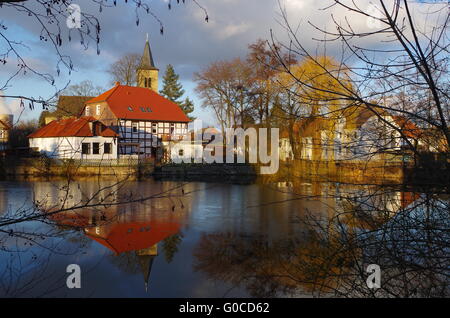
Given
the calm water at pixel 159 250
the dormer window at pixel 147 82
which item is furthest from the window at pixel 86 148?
the dormer window at pixel 147 82

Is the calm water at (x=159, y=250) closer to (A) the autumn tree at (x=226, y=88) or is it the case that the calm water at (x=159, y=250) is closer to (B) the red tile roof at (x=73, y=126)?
(B) the red tile roof at (x=73, y=126)

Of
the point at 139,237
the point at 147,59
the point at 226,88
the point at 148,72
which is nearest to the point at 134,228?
the point at 139,237

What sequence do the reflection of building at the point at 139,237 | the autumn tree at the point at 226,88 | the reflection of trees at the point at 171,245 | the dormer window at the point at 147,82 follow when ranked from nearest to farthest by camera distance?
the reflection of building at the point at 139,237
the reflection of trees at the point at 171,245
the autumn tree at the point at 226,88
the dormer window at the point at 147,82

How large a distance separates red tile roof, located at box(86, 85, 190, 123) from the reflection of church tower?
27.1m

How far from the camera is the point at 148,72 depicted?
49.1m

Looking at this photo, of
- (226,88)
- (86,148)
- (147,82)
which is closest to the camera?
(86,148)

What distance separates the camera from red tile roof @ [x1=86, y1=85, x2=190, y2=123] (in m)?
35.8

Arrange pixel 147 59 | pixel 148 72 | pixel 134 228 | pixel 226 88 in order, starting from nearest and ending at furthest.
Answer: pixel 134 228 → pixel 226 88 → pixel 148 72 → pixel 147 59

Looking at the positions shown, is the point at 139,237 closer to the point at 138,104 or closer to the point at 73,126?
the point at 73,126

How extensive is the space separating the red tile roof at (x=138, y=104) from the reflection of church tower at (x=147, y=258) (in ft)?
88.8

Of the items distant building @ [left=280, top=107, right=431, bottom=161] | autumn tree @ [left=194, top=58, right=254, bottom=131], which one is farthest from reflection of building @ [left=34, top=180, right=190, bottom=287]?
autumn tree @ [left=194, top=58, right=254, bottom=131]

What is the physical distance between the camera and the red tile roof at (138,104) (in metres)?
35.8

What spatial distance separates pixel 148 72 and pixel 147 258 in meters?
43.8
